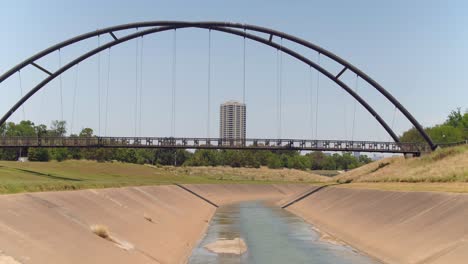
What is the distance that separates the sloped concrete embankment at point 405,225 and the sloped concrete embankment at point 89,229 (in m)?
14.1

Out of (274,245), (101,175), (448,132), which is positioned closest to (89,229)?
(274,245)

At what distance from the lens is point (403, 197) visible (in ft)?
148

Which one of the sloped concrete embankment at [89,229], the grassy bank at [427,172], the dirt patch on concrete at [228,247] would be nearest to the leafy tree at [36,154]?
the grassy bank at [427,172]

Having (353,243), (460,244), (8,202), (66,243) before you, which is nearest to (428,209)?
(353,243)

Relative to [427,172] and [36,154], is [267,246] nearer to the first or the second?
[427,172]

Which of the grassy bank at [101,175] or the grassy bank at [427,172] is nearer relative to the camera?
the grassy bank at [101,175]

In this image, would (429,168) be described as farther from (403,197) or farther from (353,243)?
(353,243)

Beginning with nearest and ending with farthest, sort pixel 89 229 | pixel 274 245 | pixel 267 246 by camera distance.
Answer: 1. pixel 89 229
2. pixel 267 246
3. pixel 274 245

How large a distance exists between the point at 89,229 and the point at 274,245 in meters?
18.5

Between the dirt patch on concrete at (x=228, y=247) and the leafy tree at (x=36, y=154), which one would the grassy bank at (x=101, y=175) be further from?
the leafy tree at (x=36, y=154)

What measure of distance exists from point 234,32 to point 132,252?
66.2 metres

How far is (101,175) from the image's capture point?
107 meters

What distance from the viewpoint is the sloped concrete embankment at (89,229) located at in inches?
824

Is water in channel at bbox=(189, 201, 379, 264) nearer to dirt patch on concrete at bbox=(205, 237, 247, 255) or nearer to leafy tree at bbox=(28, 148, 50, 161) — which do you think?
dirt patch on concrete at bbox=(205, 237, 247, 255)
